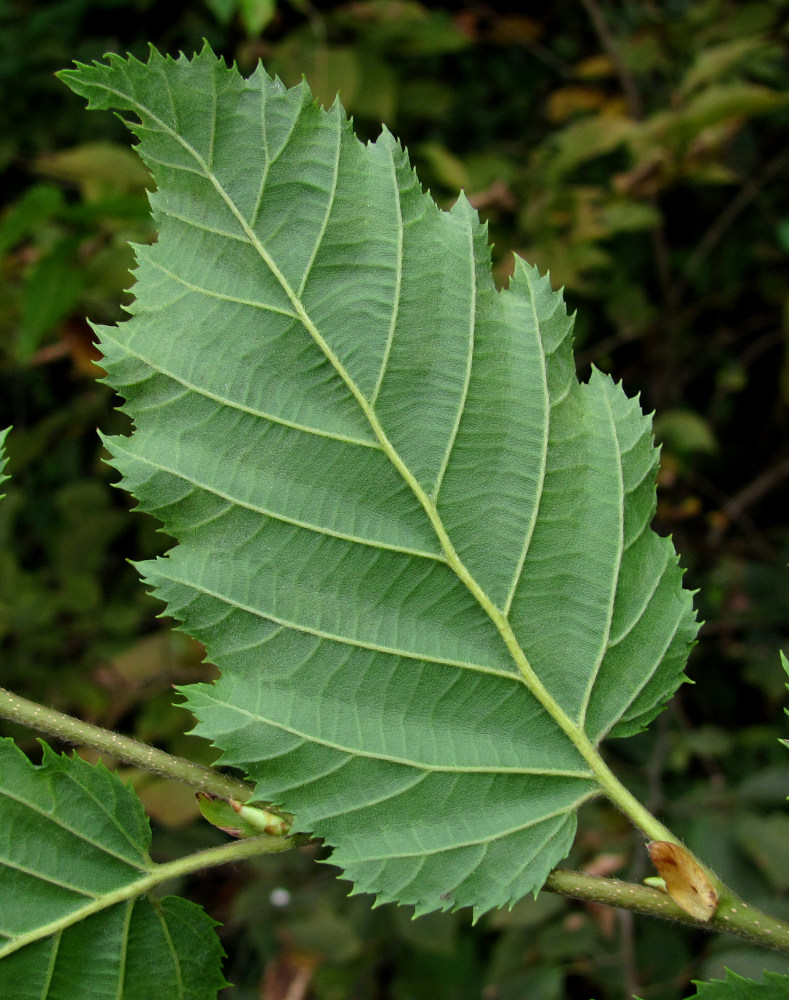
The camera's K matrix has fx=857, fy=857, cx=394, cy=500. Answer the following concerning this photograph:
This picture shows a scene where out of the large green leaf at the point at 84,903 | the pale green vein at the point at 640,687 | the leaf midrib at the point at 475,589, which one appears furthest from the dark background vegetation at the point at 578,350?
the pale green vein at the point at 640,687

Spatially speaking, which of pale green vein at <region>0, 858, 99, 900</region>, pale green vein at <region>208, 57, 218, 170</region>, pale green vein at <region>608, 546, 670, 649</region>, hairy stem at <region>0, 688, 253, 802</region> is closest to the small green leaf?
pale green vein at <region>608, 546, 670, 649</region>

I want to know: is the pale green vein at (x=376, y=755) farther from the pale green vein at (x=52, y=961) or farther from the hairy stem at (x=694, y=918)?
the pale green vein at (x=52, y=961)

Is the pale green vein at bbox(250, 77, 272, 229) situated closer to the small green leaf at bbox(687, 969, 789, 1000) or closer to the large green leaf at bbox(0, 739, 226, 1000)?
the large green leaf at bbox(0, 739, 226, 1000)

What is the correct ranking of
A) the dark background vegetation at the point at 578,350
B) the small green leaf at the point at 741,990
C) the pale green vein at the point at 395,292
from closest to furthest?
the small green leaf at the point at 741,990 < the pale green vein at the point at 395,292 < the dark background vegetation at the point at 578,350

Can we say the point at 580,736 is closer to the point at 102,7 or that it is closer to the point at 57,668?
the point at 57,668

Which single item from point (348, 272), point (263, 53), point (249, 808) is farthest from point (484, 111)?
point (249, 808)

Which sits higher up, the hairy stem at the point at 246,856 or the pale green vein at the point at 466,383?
the pale green vein at the point at 466,383

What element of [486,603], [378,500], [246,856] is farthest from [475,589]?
[246,856]
